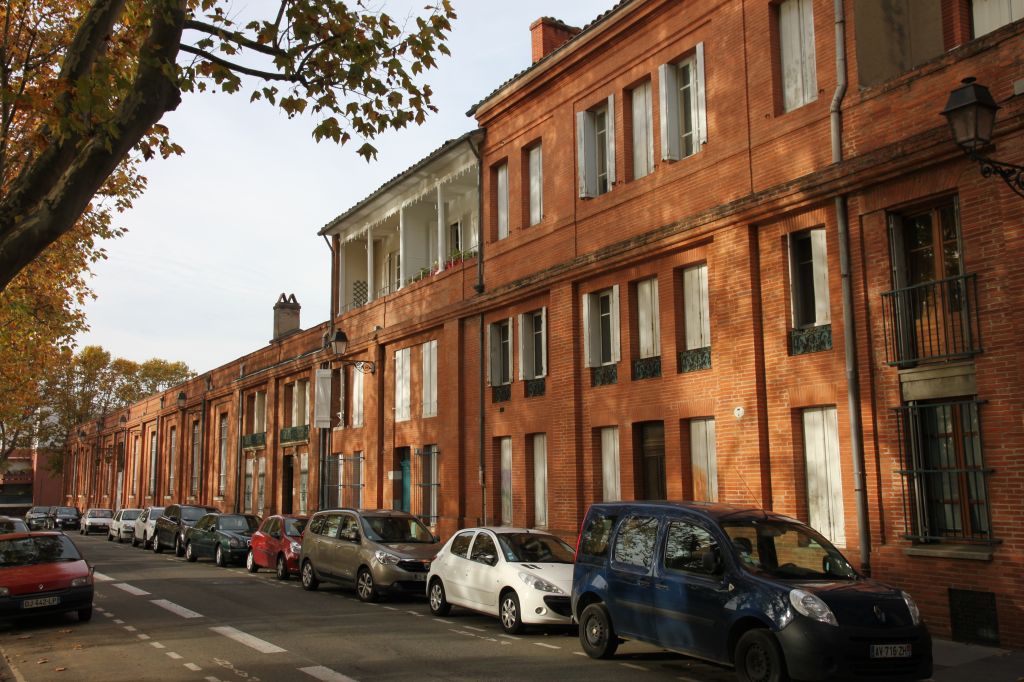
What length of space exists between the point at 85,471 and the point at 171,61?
7602 centimetres

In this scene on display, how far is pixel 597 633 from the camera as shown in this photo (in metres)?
11.2

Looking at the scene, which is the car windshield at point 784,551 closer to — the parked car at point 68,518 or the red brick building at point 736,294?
the red brick building at point 736,294

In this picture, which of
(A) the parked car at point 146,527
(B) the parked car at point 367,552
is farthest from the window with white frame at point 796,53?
(A) the parked car at point 146,527

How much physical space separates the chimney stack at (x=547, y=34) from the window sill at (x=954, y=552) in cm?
1507

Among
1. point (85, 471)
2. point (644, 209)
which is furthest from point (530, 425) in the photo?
point (85, 471)

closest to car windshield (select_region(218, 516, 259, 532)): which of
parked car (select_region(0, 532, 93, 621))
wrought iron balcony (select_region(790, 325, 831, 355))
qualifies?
parked car (select_region(0, 532, 93, 621))

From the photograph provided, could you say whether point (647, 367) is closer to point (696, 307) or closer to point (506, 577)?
point (696, 307)

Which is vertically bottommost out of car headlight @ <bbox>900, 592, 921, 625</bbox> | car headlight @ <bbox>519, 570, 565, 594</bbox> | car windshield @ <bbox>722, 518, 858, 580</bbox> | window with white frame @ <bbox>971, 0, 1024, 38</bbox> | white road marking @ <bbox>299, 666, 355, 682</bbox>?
white road marking @ <bbox>299, 666, 355, 682</bbox>

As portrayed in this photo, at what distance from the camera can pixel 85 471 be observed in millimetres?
76312

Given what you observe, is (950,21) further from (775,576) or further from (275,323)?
(275,323)

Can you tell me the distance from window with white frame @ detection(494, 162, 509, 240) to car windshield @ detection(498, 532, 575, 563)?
997 centimetres

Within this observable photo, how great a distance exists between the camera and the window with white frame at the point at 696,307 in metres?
16.6

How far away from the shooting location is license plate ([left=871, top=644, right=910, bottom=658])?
8587 millimetres

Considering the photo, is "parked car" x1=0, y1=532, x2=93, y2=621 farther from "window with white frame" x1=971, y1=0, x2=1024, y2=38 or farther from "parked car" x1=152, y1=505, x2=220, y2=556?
"window with white frame" x1=971, y1=0, x2=1024, y2=38
